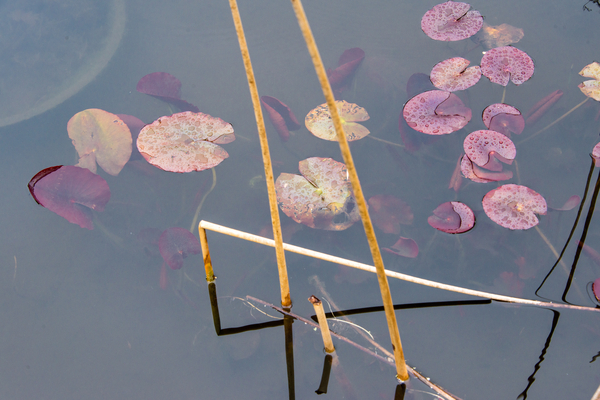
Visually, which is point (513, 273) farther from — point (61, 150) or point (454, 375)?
point (61, 150)

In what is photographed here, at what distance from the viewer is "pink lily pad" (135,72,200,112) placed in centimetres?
218

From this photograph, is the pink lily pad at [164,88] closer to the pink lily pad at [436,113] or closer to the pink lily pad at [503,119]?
the pink lily pad at [436,113]

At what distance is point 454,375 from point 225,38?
2.18m

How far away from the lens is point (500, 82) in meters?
2.17

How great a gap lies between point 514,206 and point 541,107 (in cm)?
69

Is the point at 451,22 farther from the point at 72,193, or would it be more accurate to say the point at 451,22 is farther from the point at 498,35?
the point at 72,193

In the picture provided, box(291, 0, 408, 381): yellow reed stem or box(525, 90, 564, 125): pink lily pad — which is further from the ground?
box(291, 0, 408, 381): yellow reed stem

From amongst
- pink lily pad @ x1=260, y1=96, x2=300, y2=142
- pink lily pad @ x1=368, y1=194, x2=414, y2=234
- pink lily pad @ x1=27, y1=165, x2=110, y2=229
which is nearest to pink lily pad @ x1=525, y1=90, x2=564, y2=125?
pink lily pad @ x1=368, y1=194, x2=414, y2=234

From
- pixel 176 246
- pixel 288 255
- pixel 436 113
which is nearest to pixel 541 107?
pixel 436 113

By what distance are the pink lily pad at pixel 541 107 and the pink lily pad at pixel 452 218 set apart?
0.66m

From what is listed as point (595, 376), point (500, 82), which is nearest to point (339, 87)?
point (500, 82)

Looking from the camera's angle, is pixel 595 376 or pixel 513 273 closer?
pixel 595 376

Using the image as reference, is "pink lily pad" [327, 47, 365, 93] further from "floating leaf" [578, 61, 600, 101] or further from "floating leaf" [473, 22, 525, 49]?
"floating leaf" [578, 61, 600, 101]

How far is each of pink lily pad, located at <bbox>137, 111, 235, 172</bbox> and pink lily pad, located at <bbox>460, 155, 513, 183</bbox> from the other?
1191 mm
